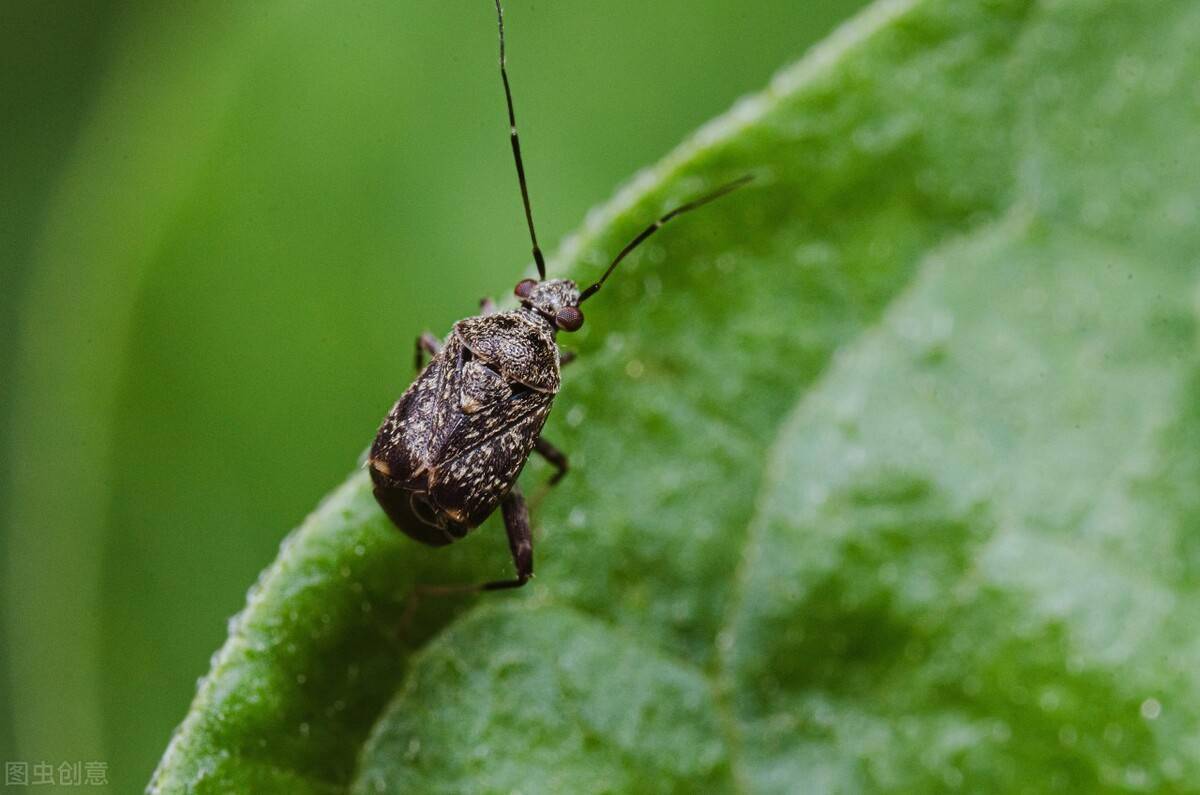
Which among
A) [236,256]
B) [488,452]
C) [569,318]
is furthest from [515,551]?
[236,256]

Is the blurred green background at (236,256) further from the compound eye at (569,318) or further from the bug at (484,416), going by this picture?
the compound eye at (569,318)

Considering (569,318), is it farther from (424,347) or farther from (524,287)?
(424,347)

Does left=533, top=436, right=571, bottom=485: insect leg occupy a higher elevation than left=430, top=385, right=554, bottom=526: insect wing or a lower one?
higher

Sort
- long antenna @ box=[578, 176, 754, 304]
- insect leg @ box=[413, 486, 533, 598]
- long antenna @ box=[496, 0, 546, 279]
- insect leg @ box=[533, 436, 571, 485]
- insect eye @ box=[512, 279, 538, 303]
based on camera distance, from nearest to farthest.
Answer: long antenna @ box=[578, 176, 754, 304]
insect leg @ box=[413, 486, 533, 598]
insect leg @ box=[533, 436, 571, 485]
insect eye @ box=[512, 279, 538, 303]
long antenna @ box=[496, 0, 546, 279]

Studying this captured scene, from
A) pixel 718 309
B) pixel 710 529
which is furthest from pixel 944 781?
pixel 718 309

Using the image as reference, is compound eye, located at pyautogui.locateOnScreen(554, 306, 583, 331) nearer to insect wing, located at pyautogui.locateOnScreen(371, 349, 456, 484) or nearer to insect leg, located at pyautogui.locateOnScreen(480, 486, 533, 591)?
insect wing, located at pyautogui.locateOnScreen(371, 349, 456, 484)

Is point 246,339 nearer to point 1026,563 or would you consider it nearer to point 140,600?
point 140,600

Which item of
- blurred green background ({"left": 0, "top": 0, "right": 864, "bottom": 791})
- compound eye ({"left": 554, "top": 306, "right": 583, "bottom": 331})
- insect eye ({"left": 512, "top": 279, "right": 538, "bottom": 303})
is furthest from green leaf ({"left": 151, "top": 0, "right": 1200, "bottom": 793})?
blurred green background ({"left": 0, "top": 0, "right": 864, "bottom": 791})

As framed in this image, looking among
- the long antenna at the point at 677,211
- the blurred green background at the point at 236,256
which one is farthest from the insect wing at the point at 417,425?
the long antenna at the point at 677,211
